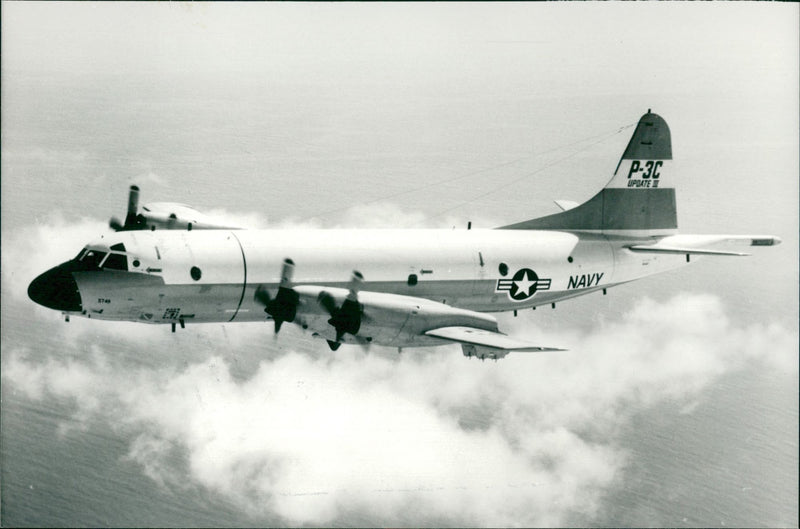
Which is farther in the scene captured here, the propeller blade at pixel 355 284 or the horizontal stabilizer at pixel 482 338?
the propeller blade at pixel 355 284

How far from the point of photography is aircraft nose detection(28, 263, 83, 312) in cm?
2214

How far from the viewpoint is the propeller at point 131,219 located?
24.6 m

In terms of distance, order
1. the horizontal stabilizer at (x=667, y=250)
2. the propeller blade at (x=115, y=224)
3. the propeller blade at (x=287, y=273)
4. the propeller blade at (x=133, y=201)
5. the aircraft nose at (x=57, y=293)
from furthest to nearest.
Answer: the horizontal stabilizer at (x=667, y=250) → the propeller blade at (x=115, y=224) → the propeller blade at (x=133, y=201) → the propeller blade at (x=287, y=273) → the aircraft nose at (x=57, y=293)

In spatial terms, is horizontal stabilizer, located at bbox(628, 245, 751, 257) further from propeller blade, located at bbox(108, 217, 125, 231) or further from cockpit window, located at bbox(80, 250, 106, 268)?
cockpit window, located at bbox(80, 250, 106, 268)

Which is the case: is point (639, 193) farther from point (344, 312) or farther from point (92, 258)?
point (92, 258)

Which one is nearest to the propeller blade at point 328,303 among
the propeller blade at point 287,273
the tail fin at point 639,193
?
the propeller blade at point 287,273

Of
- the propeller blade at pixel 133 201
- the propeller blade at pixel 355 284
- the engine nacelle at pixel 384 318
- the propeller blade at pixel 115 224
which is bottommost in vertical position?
the engine nacelle at pixel 384 318

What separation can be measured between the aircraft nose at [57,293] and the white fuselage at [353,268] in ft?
0.70

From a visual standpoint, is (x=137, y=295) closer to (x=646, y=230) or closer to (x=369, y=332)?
(x=369, y=332)

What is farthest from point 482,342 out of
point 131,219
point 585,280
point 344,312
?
point 131,219

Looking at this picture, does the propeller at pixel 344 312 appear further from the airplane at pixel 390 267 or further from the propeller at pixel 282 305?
the propeller at pixel 282 305

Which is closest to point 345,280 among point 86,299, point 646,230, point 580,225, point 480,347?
point 480,347

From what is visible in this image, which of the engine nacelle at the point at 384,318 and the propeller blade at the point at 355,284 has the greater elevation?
the propeller blade at the point at 355,284

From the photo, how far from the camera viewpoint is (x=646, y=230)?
29297mm
